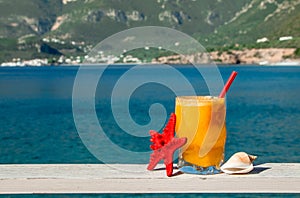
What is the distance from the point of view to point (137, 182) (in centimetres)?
367

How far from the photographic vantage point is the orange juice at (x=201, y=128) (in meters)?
3.95

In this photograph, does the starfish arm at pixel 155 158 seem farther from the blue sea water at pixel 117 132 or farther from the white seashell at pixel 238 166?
the blue sea water at pixel 117 132

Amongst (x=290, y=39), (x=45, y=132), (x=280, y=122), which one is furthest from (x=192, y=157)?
(x=290, y=39)

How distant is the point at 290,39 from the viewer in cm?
16300

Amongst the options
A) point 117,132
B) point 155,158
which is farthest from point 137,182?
point 117,132

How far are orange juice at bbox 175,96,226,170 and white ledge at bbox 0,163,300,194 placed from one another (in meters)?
0.18

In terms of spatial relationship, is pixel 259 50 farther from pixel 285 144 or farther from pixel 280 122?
pixel 285 144

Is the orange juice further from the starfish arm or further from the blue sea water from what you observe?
the blue sea water

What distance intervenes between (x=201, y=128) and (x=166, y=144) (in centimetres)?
27

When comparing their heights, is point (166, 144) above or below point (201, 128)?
below

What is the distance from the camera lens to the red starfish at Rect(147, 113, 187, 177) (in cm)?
393

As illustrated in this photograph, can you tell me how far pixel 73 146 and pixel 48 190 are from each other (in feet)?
73.6

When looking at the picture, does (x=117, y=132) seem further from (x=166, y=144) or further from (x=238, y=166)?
(x=238, y=166)

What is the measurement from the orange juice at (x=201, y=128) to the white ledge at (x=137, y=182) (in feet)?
0.60
